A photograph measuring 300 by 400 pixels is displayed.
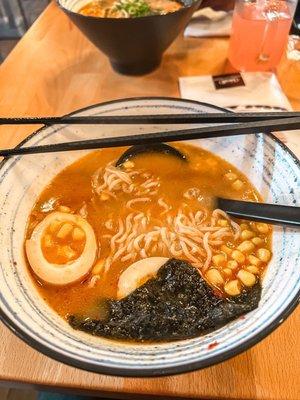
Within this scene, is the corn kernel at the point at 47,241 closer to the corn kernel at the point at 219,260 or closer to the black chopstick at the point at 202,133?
the black chopstick at the point at 202,133

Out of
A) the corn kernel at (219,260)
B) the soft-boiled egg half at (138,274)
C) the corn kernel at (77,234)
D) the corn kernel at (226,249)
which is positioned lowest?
the corn kernel at (226,249)

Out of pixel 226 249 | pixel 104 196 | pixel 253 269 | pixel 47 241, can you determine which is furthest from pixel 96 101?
pixel 253 269

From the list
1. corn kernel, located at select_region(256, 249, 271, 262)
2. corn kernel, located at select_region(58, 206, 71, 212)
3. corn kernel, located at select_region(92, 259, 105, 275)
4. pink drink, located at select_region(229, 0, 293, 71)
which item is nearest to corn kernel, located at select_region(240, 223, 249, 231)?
corn kernel, located at select_region(256, 249, 271, 262)

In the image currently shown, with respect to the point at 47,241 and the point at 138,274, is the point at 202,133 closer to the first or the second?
the point at 138,274

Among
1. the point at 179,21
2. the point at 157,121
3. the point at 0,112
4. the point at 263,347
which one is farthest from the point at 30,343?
the point at 179,21

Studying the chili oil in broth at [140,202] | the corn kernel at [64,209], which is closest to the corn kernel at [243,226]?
the chili oil in broth at [140,202]

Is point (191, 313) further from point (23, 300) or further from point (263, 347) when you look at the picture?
point (23, 300)
